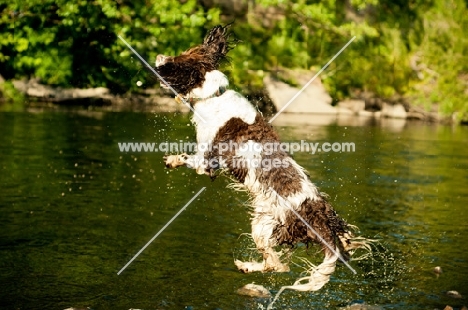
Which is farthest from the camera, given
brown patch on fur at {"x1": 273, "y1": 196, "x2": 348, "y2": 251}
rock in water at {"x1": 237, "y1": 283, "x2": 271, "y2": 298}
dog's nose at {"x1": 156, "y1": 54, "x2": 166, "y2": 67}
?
rock in water at {"x1": 237, "y1": 283, "x2": 271, "y2": 298}

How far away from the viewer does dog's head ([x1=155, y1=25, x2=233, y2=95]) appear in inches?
237

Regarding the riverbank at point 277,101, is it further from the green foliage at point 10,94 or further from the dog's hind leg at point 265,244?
the dog's hind leg at point 265,244

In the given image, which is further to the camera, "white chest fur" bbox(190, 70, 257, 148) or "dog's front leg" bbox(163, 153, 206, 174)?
"dog's front leg" bbox(163, 153, 206, 174)

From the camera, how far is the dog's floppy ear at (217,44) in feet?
20.3

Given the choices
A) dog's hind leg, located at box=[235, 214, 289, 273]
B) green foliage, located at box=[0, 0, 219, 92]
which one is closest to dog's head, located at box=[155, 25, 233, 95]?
dog's hind leg, located at box=[235, 214, 289, 273]

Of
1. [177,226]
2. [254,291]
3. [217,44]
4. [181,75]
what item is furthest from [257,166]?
[177,226]

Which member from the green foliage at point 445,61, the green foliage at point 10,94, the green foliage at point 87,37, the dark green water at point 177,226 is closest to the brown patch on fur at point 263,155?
the dark green water at point 177,226

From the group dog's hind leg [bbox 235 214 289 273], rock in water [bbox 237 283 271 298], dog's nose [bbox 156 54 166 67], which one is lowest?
rock in water [bbox 237 283 271 298]

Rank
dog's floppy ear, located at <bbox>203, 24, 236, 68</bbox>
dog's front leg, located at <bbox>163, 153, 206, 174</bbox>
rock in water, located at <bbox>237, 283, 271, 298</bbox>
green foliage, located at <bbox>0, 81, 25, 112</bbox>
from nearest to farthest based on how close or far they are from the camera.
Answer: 1. dog's front leg, located at <bbox>163, 153, 206, 174</bbox>
2. dog's floppy ear, located at <bbox>203, 24, 236, 68</bbox>
3. rock in water, located at <bbox>237, 283, 271, 298</bbox>
4. green foliage, located at <bbox>0, 81, 25, 112</bbox>

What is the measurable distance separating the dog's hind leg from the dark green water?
2.04ft

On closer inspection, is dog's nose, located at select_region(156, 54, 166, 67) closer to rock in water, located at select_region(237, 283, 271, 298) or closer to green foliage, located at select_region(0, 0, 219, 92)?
rock in water, located at select_region(237, 283, 271, 298)

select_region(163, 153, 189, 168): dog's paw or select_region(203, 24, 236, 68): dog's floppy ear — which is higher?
select_region(203, 24, 236, 68): dog's floppy ear

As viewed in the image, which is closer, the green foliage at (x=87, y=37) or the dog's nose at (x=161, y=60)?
the dog's nose at (x=161, y=60)

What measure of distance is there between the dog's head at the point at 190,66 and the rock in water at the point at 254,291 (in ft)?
6.53
